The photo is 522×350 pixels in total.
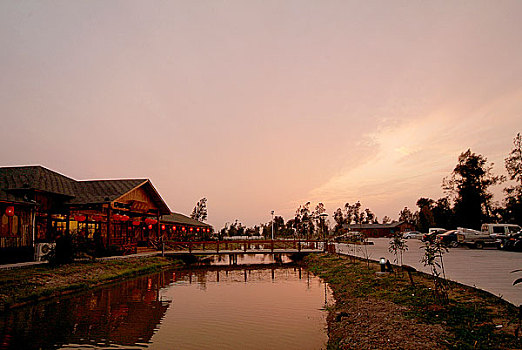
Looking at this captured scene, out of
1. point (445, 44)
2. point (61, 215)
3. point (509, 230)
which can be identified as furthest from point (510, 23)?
point (61, 215)

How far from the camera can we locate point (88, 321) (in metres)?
10.4

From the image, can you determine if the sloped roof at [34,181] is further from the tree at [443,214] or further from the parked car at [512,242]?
the tree at [443,214]

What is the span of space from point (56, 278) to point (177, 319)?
7.40m

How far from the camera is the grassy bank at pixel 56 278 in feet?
40.8

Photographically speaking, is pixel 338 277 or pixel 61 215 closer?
pixel 338 277

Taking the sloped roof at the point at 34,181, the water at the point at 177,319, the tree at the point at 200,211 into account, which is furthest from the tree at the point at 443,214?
the sloped roof at the point at 34,181

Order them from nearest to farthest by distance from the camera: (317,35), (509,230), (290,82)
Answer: (317,35) < (290,82) < (509,230)

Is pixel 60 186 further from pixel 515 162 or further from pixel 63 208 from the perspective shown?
pixel 515 162

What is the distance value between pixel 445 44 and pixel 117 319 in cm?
1562

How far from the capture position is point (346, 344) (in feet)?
23.5

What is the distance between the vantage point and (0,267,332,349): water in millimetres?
8461

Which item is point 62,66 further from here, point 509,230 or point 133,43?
point 509,230

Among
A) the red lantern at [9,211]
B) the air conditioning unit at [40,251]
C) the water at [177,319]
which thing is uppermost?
the red lantern at [9,211]

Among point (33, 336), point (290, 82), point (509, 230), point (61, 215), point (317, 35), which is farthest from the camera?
point (509, 230)
